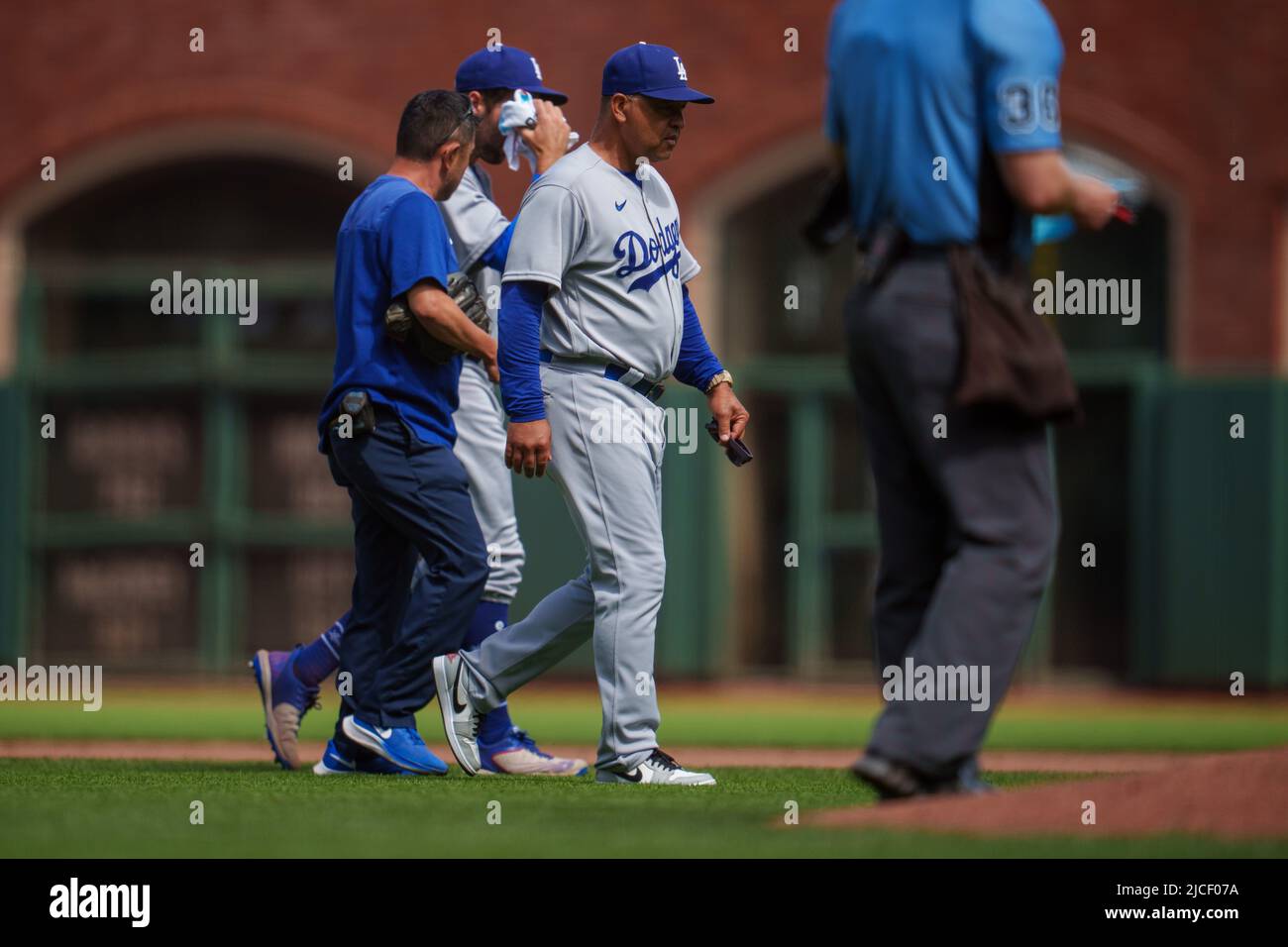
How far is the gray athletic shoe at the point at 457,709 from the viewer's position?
22.1 feet

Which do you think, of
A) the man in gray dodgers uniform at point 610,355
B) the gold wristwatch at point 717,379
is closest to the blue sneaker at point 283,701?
the man in gray dodgers uniform at point 610,355

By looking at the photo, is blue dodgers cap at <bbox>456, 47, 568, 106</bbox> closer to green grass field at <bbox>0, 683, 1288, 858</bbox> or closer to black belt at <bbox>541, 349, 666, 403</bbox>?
black belt at <bbox>541, 349, 666, 403</bbox>

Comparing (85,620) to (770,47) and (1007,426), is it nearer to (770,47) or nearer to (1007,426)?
(770,47)

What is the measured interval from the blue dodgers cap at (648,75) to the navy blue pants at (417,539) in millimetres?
1362

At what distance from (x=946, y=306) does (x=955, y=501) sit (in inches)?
19.1

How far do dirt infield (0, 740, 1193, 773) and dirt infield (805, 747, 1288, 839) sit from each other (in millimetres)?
3070

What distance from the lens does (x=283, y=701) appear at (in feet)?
24.0

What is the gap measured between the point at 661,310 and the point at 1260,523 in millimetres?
8828

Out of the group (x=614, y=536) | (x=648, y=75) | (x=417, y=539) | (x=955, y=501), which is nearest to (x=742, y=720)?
(x=417, y=539)

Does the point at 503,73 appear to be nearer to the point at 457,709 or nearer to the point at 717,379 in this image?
the point at 717,379

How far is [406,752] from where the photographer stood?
6789 millimetres

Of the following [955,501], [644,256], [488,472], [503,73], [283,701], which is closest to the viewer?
[955,501]
